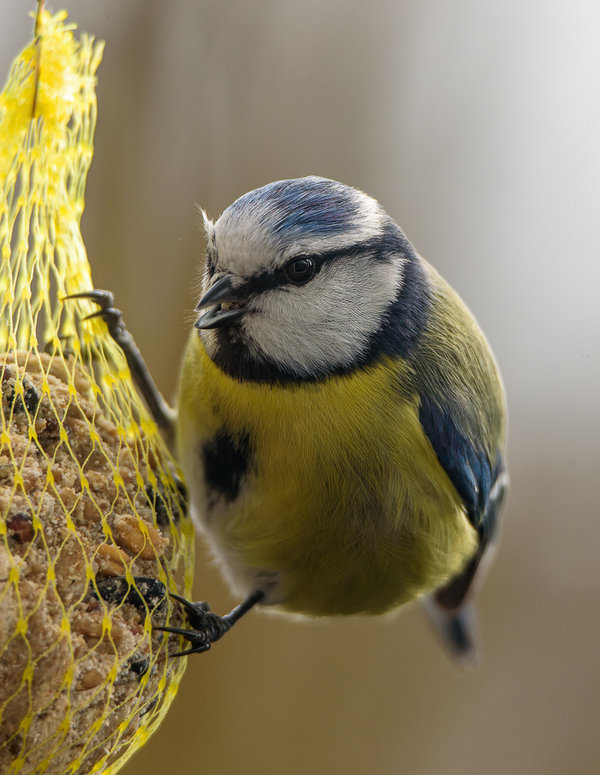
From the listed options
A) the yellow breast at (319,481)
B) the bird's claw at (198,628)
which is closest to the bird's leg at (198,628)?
the bird's claw at (198,628)

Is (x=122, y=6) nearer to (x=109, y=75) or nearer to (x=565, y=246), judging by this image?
(x=109, y=75)

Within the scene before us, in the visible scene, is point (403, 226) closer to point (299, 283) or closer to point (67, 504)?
point (299, 283)

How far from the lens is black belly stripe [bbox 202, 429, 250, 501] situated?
0.93 metres

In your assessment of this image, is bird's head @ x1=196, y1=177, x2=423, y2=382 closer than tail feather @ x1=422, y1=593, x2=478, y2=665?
Yes

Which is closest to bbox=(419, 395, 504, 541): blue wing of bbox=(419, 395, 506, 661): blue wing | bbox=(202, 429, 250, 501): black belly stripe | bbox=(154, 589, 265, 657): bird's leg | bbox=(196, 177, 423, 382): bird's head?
bbox=(419, 395, 506, 661): blue wing

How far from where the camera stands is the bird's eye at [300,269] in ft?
2.82

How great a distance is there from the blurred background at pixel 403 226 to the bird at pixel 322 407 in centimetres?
67

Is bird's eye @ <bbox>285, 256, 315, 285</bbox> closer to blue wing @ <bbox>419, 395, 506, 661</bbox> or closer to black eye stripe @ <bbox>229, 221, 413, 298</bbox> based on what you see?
black eye stripe @ <bbox>229, 221, 413, 298</bbox>

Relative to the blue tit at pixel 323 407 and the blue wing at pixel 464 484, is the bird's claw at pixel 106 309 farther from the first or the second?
the blue wing at pixel 464 484

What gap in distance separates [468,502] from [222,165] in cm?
114

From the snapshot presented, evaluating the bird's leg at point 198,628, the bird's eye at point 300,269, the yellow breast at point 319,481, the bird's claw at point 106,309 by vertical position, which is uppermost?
the bird's eye at point 300,269

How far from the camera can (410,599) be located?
1.07 m

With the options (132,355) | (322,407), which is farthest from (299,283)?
(132,355)

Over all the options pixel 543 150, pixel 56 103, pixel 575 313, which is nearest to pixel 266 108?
pixel 543 150
